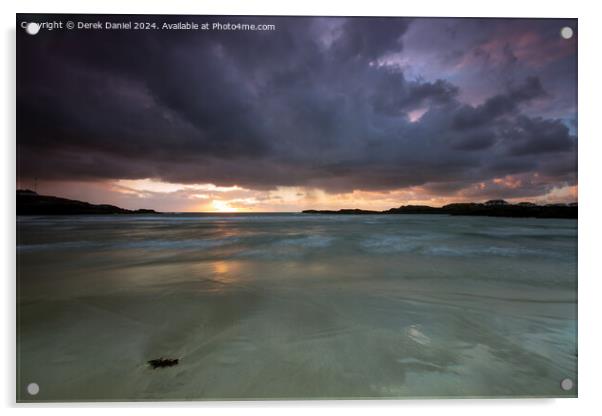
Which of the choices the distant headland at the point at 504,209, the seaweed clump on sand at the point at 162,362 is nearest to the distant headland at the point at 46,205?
the seaweed clump on sand at the point at 162,362

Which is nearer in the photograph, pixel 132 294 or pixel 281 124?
pixel 132 294

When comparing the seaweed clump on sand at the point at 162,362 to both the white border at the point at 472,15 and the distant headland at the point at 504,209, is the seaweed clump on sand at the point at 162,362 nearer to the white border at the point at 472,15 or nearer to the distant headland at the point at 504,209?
the white border at the point at 472,15

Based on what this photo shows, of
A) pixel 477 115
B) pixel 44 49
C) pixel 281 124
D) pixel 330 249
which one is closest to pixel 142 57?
pixel 44 49

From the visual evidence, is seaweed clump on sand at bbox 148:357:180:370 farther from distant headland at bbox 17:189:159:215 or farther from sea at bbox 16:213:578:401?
distant headland at bbox 17:189:159:215

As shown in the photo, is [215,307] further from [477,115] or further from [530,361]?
[477,115]

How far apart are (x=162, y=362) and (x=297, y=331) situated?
116cm

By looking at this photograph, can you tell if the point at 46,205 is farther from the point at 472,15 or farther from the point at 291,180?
the point at 472,15

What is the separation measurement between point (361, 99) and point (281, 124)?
105cm

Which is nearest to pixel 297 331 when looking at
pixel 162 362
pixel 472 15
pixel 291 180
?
pixel 162 362

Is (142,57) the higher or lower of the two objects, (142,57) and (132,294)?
the higher

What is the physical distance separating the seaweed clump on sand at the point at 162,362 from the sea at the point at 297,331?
0.03 meters

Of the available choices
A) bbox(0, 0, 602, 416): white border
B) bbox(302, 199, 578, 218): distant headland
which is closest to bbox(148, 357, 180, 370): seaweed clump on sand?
bbox(0, 0, 602, 416): white border

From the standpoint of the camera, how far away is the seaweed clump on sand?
6.32ft

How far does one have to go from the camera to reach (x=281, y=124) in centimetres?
314
